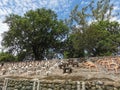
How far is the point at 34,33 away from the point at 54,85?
161 ft

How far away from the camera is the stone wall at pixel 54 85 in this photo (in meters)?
15.3

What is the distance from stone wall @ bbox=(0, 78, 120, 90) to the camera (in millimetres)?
15273

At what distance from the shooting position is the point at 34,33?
6475cm

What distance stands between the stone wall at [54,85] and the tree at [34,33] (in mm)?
47125

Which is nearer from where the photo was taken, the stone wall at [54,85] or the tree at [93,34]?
the stone wall at [54,85]

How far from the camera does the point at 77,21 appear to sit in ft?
200

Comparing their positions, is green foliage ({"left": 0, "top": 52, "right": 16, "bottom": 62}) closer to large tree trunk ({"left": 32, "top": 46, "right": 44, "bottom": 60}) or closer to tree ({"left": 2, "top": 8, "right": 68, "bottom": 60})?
tree ({"left": 2, "top": 8, "right": 68, "bottom": 60})

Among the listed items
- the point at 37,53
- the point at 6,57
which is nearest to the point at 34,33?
the point at 37,53

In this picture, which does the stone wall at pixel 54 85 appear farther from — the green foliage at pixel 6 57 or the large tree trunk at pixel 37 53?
the green foliage at pixel 6 57

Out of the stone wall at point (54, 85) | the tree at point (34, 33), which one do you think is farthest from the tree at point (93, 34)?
the stone wall at point (54, 85)

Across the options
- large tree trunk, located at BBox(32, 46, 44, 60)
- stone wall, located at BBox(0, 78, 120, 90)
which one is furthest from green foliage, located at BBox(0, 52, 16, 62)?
stone wall, located at BBox(0, 78, 120, 90)

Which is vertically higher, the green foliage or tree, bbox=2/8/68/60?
tree, bbox=2/8/68/60

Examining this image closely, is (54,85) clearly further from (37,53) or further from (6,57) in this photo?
(6,57)

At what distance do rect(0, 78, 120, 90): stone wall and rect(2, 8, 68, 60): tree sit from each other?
155ft
